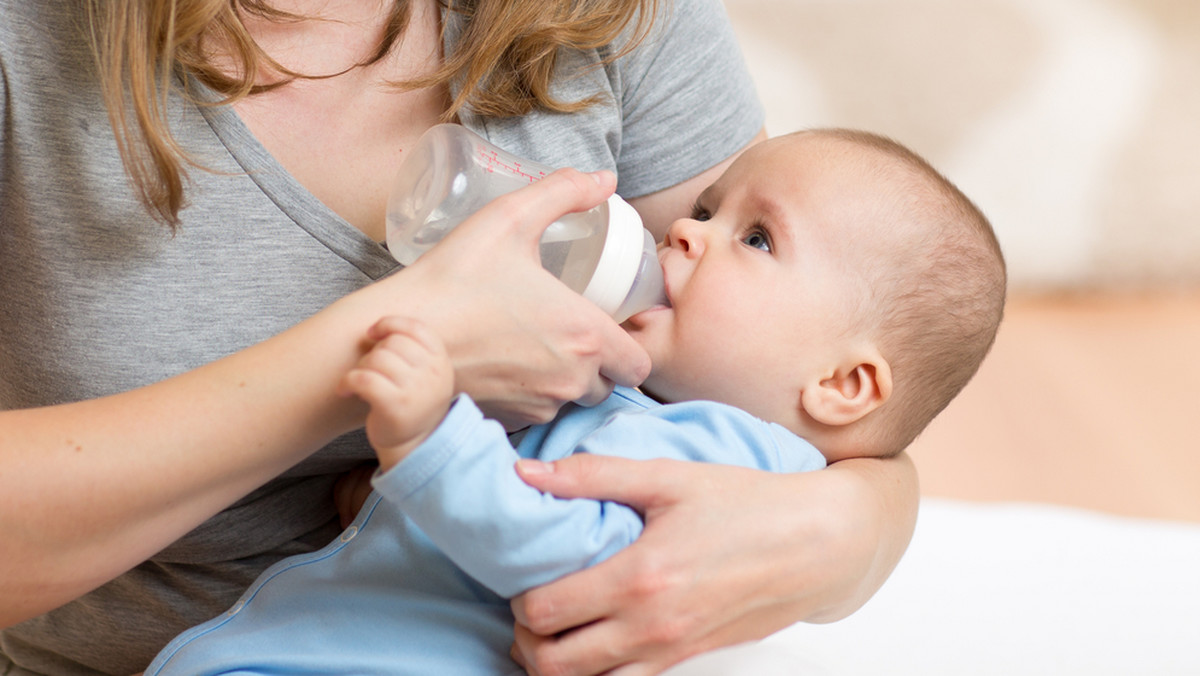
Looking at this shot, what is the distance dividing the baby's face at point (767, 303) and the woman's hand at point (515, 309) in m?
0.13

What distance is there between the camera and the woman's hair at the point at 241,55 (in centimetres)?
84

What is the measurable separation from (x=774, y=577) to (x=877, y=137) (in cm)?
52

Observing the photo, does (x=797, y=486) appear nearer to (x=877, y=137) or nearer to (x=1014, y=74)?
(x=877, y=137)

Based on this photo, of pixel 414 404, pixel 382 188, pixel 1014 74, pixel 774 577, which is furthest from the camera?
pixel 1014 74

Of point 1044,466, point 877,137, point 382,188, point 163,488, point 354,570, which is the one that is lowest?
point 1044,466

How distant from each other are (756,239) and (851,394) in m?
0.18

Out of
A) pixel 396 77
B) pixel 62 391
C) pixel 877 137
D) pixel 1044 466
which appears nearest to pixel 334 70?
pixel 396 77

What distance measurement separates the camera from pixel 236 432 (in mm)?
758

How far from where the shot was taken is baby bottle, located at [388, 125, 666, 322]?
925mm

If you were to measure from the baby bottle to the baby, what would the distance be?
87 millimetres

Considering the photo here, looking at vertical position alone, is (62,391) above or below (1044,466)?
above

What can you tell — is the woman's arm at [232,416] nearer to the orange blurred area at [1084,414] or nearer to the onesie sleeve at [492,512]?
the onesie sleeve at [492,512]

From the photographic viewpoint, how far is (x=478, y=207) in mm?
993

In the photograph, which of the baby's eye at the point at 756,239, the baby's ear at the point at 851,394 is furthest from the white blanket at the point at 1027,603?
the baby's eye at the point at 756,239
